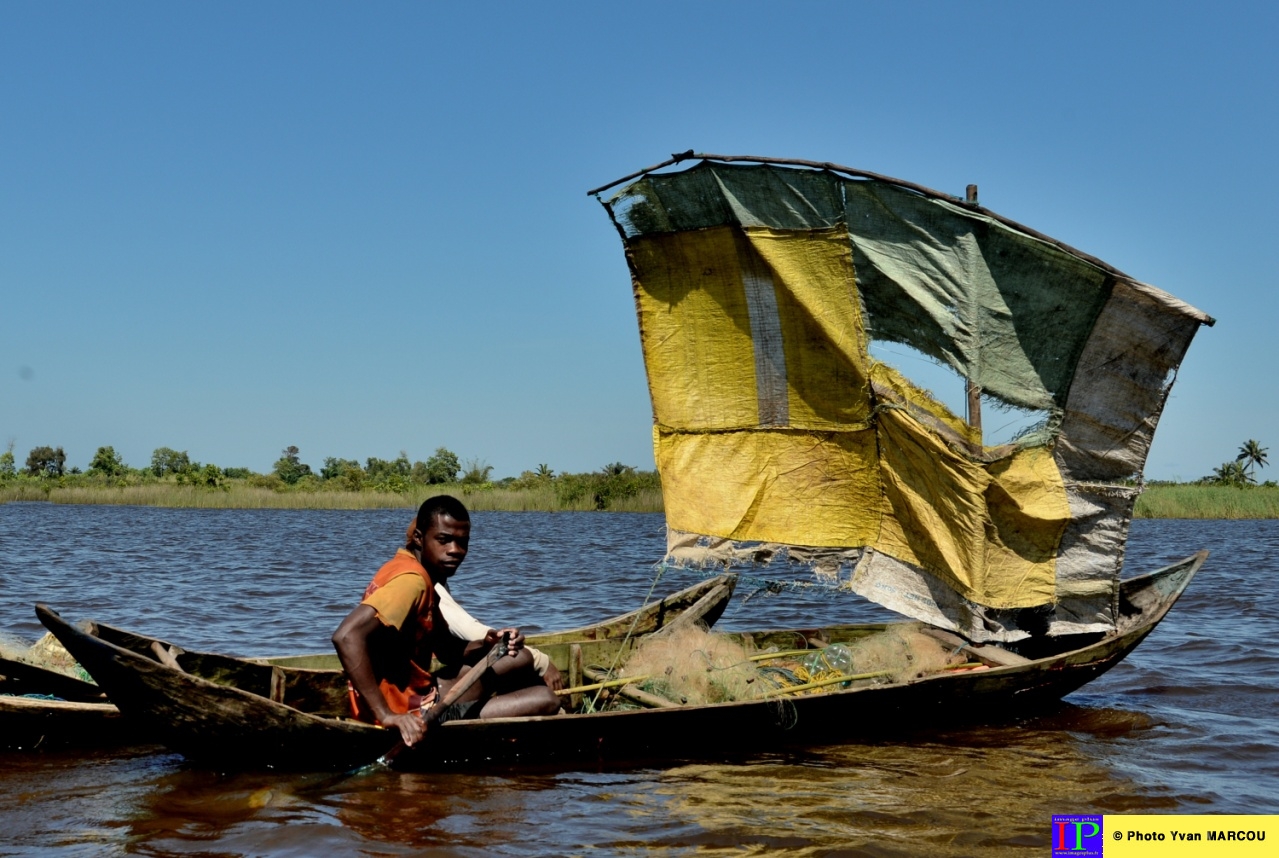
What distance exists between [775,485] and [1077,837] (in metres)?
3.42

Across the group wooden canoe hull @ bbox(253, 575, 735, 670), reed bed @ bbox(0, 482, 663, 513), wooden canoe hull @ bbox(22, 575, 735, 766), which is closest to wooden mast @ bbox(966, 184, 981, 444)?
wooden canoe hull @ bbox(253, 575, 735, 670)

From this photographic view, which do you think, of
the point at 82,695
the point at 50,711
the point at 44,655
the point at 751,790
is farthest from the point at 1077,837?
the point at 44,655

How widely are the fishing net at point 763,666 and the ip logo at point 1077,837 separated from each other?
1.66 meters

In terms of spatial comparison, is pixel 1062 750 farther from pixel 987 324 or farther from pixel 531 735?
pixel 531 735

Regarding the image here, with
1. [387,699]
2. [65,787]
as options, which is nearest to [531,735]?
[387,699]

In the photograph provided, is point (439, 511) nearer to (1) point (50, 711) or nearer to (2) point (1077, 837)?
(1) point (50, 711)

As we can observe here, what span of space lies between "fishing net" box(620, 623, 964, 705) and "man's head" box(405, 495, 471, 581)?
5.51 ft

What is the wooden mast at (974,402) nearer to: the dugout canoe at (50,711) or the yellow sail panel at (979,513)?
the yellow sail panel at (979,513)

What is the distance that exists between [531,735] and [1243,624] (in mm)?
9062

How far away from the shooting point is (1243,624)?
11.2m

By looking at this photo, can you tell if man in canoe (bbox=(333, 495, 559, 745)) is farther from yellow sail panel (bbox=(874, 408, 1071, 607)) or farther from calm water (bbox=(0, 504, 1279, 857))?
yellow sail panel (bbox=(874, 408, 1071, 607))

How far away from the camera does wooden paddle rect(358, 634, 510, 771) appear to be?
519cm

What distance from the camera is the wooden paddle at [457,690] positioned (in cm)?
519

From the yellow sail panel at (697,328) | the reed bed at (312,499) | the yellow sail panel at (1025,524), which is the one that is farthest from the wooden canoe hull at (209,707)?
the reed bed at (312,499)
